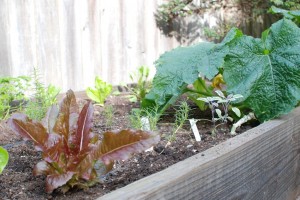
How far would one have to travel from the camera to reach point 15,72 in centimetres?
242

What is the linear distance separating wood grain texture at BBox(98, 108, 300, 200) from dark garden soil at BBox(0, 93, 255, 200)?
12 cm

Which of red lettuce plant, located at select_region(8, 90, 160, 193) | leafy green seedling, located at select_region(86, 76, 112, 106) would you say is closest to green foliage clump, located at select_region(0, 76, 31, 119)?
leafy green seedling, located at select_region(86, 76, 112, 106)

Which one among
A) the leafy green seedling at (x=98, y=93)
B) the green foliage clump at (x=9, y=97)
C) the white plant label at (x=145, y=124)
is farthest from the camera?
the leafy green seedling at (x=98, y=93)

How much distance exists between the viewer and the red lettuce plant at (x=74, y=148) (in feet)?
2.78

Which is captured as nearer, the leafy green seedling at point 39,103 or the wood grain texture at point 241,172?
the wood grain texture at point 241,172

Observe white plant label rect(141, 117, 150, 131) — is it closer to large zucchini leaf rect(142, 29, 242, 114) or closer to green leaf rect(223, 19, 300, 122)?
large zucchini leaf rect(142, 29, 242, 114)

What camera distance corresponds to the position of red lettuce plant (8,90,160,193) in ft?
2.78

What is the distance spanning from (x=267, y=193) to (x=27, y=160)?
75 centimetres

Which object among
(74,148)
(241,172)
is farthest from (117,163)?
(241,172)

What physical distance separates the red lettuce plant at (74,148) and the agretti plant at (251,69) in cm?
58

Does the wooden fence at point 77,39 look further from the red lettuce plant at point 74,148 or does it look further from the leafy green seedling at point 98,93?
the red lettuce plant at point 74,148

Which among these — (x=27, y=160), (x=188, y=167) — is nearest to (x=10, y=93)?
(x=27, y=160)

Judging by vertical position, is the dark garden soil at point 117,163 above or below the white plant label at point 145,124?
below

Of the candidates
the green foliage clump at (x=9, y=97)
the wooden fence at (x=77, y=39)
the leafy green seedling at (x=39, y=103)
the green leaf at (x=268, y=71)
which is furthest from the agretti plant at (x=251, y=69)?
the wooden fence at (x=77, y=39)
